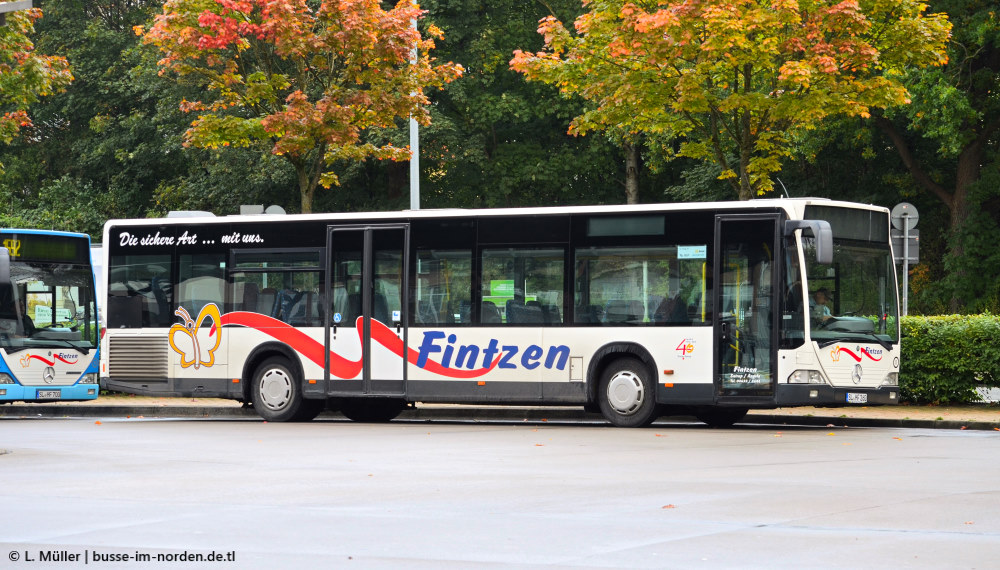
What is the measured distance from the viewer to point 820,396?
60.1 feet

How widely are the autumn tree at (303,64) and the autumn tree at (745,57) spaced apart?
2268 mm

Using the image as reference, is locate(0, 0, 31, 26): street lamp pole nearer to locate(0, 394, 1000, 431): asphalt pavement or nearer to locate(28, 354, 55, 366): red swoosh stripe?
locate(28, 354, 55, 366): red swoosh stripe

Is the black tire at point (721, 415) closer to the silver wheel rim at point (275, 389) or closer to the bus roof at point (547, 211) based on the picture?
the bus roof at point (547, 211)

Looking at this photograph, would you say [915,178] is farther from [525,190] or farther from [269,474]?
[269,474]

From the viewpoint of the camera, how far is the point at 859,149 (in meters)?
40.2

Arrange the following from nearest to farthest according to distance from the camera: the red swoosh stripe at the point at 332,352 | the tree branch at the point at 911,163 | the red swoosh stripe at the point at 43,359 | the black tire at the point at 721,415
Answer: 1. the black tire at the point at 721,415
2. the red swoosh stripe at the point at 332,352
3. the red swoosh stripe at the point at 43,359
4. the tree branch at the point at 911,163

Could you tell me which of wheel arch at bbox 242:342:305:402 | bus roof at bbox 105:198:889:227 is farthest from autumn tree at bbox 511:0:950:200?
wheel arch at bbox 242:342:305:402

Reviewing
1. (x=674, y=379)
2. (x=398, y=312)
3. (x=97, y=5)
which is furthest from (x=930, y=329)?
(x=97, y=5)

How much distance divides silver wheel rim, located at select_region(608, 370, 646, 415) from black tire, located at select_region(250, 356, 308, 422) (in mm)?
4907

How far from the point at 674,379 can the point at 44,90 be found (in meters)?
16.4

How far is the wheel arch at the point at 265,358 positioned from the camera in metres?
21.4

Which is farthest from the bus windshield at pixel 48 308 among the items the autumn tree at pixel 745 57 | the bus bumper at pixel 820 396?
the bus bumper at pixel 820 396

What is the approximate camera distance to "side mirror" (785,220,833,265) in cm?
1788

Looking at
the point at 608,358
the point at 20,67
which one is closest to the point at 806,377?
the point at 608,358
